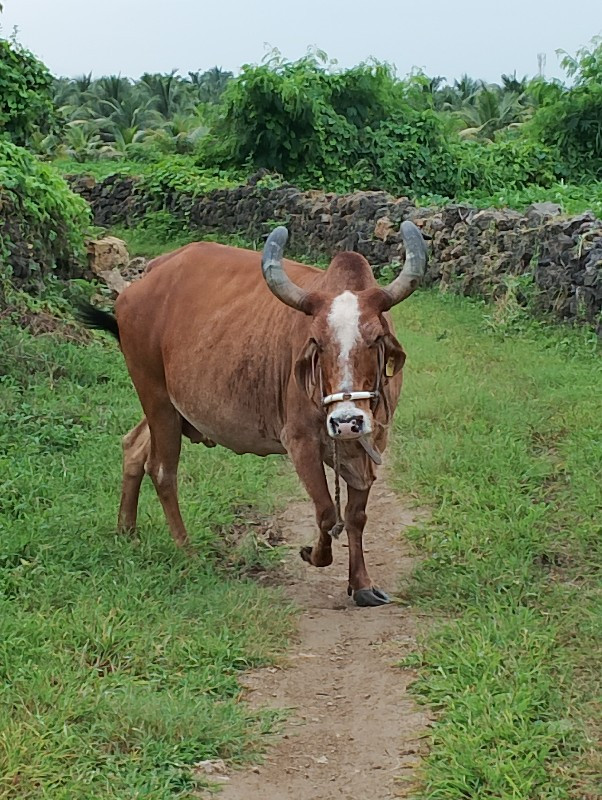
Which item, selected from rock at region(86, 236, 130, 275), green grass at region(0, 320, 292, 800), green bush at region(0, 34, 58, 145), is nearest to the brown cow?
green grass at region(0, 320, 292, 800)

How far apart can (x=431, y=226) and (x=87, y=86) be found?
1319 inches

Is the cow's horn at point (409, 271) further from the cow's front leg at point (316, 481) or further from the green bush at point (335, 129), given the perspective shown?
the green bush at point (335, 129)

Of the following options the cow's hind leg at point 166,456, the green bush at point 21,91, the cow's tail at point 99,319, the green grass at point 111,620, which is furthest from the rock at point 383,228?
the cow's hind leg at point 166,456

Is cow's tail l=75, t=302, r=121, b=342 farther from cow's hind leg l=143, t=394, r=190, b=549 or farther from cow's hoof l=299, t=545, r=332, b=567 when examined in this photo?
cow's hoof l=299, t=545, r=332, b=567

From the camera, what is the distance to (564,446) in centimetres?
706

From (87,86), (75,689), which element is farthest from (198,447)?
(87,86)

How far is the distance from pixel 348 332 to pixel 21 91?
12.0 metres

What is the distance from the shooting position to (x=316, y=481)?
5.10 m

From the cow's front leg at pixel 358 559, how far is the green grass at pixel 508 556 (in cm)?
19

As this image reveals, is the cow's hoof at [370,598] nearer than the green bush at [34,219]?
Yes

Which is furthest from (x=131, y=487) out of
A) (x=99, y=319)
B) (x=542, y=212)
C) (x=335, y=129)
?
(x=335, y=129)

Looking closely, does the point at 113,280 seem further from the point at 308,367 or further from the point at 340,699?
the point at 340,699

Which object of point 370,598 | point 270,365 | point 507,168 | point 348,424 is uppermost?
point 507,168

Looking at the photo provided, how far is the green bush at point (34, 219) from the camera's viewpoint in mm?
10164
